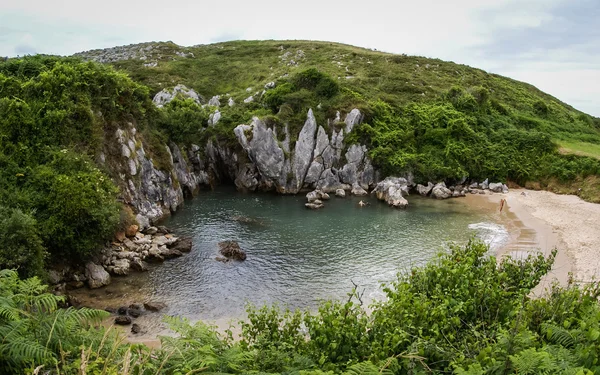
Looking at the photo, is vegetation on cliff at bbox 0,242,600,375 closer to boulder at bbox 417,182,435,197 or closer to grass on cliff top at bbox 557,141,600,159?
boulder at bbox 417,182,435,197

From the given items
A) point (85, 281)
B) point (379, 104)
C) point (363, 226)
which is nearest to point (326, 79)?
point (379, 104)

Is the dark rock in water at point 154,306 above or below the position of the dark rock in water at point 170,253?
below

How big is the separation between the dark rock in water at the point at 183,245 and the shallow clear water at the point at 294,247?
2.49 ft

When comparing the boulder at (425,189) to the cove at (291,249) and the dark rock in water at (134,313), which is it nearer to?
the cove at (291,249)

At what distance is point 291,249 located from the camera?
3700 cm

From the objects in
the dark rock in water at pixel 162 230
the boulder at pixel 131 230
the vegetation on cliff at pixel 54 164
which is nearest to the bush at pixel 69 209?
the vegetation on cliff at pixel 54 164

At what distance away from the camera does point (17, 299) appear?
28.3 feet

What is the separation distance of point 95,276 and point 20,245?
6.43 metres

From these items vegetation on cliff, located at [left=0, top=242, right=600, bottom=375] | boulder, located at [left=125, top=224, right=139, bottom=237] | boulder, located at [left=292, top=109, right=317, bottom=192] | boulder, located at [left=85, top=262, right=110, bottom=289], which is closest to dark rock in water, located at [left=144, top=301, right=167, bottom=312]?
boulder, located at [left=85, top=262, right=110, bottom=289]

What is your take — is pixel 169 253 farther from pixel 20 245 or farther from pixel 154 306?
pixel 20 245

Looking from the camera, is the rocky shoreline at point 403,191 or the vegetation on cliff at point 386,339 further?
the rocky shoreline at point 403,191

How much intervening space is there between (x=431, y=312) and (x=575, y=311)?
3.47 metres

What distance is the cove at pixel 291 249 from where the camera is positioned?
92.2 feet

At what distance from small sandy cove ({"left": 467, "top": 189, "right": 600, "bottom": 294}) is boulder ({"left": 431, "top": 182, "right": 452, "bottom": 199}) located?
300 centimetres
